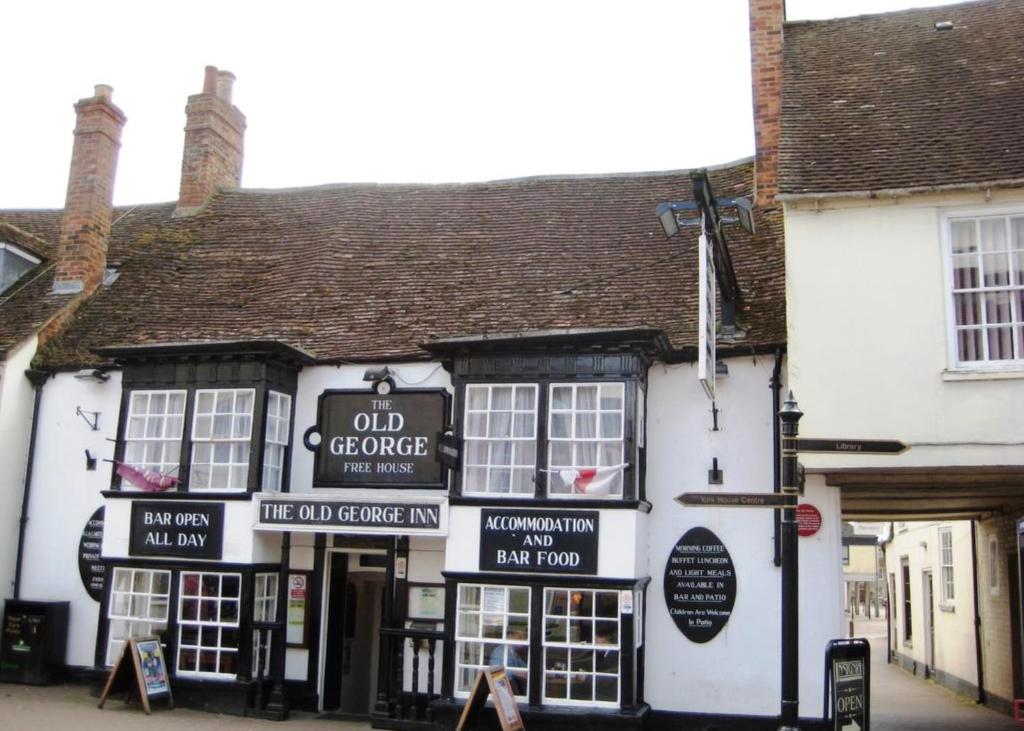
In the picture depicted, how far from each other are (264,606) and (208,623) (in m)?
0.74

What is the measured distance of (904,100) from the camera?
13211 mm

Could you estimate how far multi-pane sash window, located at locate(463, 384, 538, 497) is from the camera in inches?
492

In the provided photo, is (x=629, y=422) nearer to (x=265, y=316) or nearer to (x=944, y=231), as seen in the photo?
(x=944, y=231)

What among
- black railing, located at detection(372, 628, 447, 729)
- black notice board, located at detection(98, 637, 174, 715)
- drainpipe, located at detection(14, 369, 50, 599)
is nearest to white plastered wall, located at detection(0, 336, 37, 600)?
drainpipe, located at detection(14, 369, 50, 599)

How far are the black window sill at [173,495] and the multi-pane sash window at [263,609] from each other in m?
1.08

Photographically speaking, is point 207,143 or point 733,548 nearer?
point 733,548

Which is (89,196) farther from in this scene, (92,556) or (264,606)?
(264,606)

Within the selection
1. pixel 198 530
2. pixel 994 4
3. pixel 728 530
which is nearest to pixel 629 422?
pixel 728 530

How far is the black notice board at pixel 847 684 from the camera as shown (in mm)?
9500

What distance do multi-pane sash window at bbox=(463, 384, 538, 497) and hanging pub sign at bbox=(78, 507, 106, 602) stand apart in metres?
5.99

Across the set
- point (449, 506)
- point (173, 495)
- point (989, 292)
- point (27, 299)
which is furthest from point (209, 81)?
point (989, 292)

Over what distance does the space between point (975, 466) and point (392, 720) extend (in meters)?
7.49

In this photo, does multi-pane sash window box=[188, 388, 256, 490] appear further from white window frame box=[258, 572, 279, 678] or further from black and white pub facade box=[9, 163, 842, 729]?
white window frame box=[258, 572, 279, 678]

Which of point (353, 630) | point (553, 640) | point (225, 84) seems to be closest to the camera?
point (553, 640)
